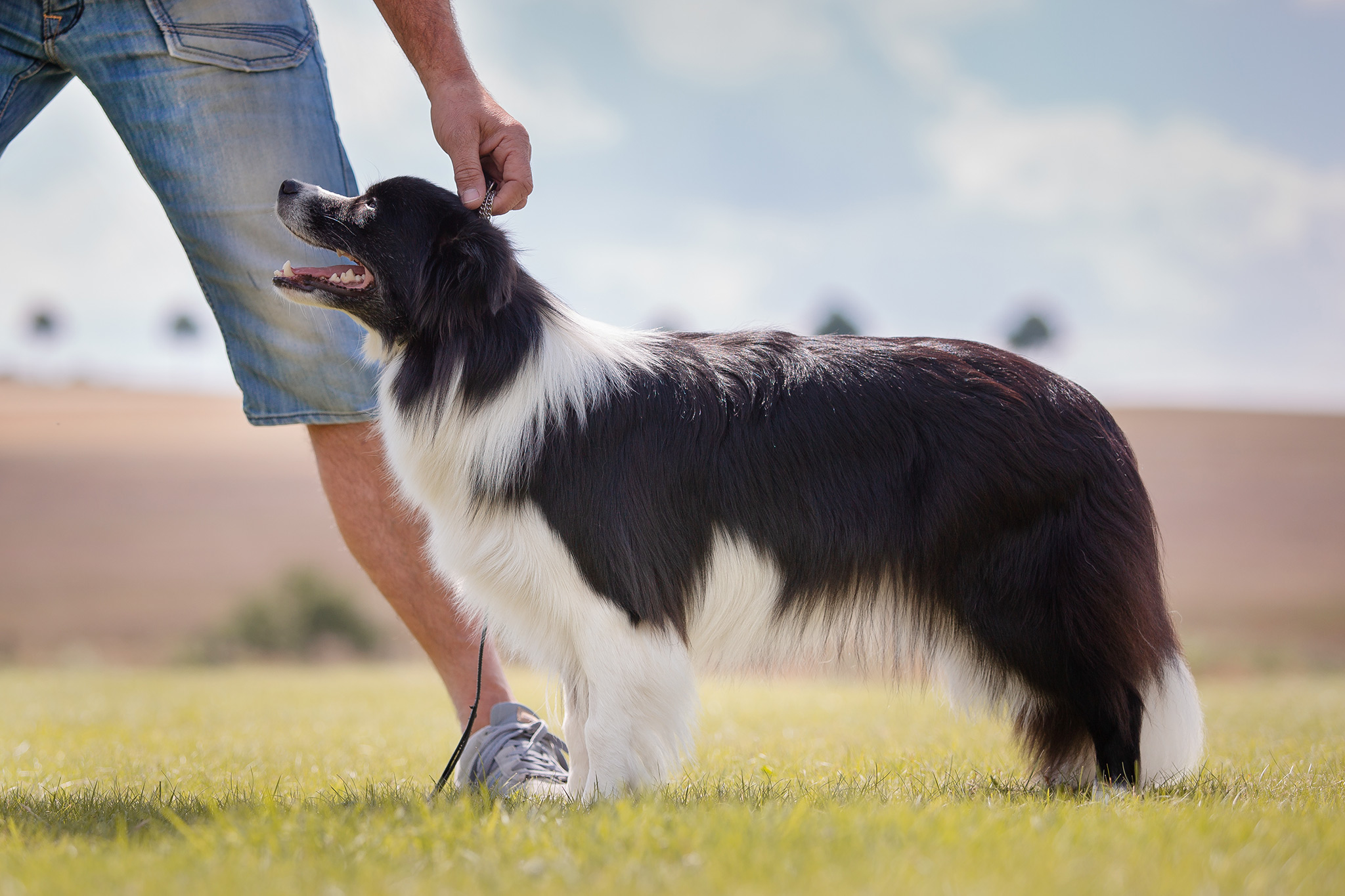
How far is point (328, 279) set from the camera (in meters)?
3.53

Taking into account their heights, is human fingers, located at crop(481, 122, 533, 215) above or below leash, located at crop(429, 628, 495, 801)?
above

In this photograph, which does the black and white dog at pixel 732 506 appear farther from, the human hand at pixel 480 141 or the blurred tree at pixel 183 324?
the blurred tree at pixel 183 324

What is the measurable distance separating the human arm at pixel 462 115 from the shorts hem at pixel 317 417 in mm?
993

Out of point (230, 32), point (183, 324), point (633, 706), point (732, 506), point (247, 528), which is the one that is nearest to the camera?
point (633, 706)

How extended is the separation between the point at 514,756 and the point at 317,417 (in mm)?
1541

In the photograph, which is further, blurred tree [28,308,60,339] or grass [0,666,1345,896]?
blurred tree [28,308,60,339]

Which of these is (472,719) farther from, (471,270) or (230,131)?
(230,131)

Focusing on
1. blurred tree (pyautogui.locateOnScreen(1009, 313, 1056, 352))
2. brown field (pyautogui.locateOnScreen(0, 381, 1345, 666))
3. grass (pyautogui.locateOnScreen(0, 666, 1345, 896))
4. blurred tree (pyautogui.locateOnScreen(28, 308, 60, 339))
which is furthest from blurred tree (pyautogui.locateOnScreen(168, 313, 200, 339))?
grass (pyautogui.locateOnScreen(0, 666, 1345, 896))

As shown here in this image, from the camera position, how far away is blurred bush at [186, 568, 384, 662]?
79.8ft

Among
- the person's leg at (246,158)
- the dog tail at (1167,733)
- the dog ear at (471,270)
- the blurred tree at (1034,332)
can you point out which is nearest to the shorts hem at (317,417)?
the person's leg at (246,158)

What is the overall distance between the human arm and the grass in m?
2.03

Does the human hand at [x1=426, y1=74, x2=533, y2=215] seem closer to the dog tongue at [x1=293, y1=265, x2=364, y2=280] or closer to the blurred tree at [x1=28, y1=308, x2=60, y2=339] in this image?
the dog tongue at [x1=293, y1=265, x2=364, y2=280]

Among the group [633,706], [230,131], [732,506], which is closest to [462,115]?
[230,131]

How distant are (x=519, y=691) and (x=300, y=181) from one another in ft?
19.5
